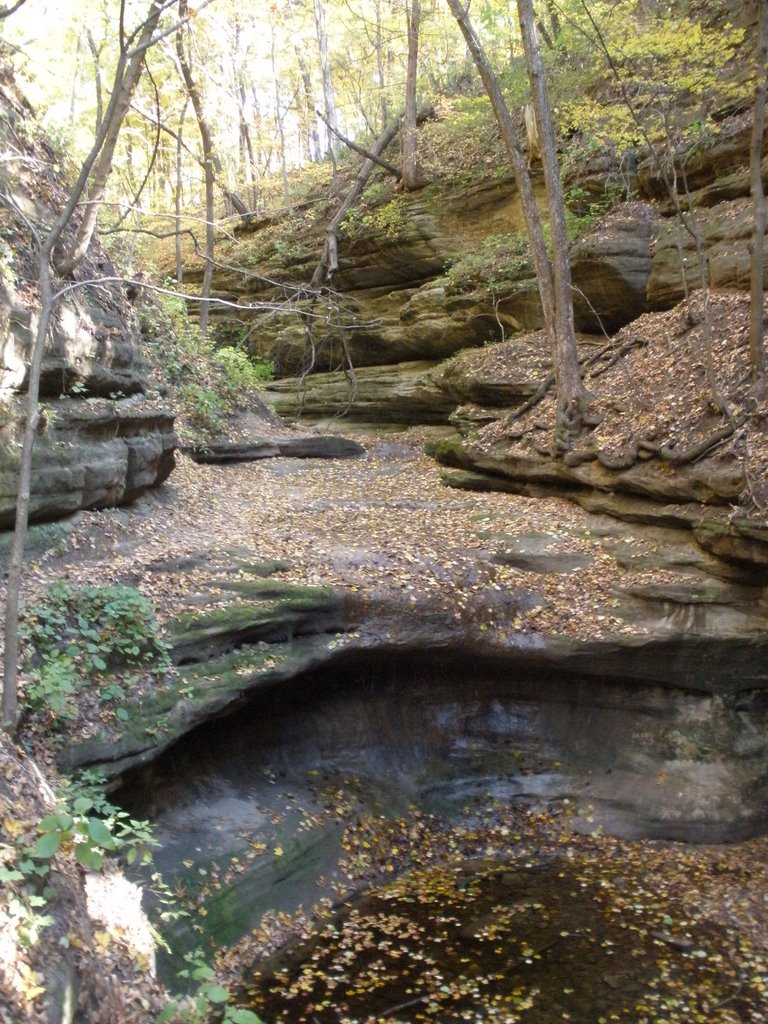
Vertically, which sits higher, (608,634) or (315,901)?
(608,634)

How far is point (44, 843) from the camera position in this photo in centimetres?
392

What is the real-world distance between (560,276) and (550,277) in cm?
54

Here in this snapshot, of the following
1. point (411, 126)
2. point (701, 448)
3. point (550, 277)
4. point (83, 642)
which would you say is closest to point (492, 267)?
point (550, 277)

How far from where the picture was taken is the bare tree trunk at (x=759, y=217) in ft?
35.9

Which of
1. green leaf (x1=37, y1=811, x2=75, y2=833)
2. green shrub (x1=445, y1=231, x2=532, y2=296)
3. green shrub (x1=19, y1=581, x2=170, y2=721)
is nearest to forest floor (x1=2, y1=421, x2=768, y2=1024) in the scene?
green shrub (x1=19, y1=581, x2=170, y2=721)

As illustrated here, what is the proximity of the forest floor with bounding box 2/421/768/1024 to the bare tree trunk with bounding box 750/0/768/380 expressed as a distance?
353 cm

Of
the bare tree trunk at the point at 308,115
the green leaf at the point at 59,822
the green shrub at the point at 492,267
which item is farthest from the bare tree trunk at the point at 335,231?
the green leaf at the point at 59,822

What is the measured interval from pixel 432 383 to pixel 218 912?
13678mm

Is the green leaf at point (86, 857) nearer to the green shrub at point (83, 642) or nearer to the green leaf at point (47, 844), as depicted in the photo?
the green leaf at point (47, 844)

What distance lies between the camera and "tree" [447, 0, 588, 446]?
13742 mm

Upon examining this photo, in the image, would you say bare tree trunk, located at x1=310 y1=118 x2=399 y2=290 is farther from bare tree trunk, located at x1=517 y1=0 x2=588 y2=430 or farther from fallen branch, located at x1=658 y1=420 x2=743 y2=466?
fallen branch, located at x1=658 y1=420 x2=743 y2=466

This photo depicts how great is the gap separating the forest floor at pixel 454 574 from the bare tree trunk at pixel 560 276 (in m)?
1.79

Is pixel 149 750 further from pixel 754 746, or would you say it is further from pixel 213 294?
pixel 213 294

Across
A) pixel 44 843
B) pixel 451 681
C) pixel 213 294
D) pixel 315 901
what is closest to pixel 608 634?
pixel 451 681
